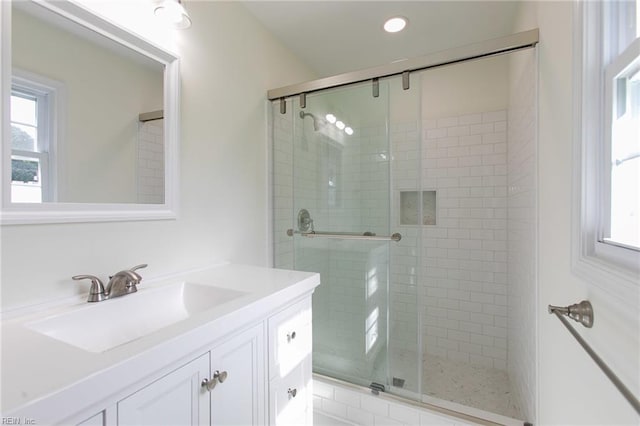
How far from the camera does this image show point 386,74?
1.78m

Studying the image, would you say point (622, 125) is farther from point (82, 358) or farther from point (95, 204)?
point (95, 204)

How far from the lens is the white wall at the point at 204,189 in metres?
0.91

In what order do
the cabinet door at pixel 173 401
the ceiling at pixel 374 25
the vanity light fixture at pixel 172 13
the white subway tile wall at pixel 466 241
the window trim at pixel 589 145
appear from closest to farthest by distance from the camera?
the cabinet door at pixel 173 401 → the window trim at pixel 589 145 → the vanity light fixture at pixel 172 13 → the ceiling at pixel 374 25 → the white subway tile wall at pixel 466 241

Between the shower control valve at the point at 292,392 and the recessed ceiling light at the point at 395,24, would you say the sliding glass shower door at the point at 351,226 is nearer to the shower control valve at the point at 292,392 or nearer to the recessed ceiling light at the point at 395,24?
the recessed ceiling light at the point at 395,24

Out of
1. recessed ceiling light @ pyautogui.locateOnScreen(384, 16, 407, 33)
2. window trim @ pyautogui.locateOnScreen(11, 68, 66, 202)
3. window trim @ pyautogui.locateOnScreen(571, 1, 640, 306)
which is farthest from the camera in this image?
recessed ceiling light @ pyautogui.locateOnScreen(384, 16, 407, 33)

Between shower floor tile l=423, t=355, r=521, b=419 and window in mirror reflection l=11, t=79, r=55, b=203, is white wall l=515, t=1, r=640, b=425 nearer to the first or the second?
shower floor tile l=423, t=355, r=521, b=419

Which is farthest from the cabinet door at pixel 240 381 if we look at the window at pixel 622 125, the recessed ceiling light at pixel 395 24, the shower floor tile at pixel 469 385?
the recessed ceiling light at pixel 395 24

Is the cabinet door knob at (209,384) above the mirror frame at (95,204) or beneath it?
beneath

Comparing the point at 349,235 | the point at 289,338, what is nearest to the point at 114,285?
the point at 289,338

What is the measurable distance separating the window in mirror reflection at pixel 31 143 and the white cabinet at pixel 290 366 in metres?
0.90

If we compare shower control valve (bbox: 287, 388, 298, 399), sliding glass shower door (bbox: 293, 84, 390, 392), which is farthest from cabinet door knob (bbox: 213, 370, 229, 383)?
sliding glass shower door (bbox: 293, 84, 390, 392)

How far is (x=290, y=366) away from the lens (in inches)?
47.5

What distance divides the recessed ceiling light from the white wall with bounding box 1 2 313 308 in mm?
806

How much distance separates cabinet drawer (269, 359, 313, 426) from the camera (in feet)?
3.64
